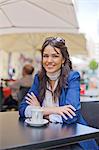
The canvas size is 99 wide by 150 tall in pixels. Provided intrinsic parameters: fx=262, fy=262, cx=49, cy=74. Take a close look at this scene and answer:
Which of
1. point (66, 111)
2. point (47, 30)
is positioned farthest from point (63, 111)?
point (47, 30)

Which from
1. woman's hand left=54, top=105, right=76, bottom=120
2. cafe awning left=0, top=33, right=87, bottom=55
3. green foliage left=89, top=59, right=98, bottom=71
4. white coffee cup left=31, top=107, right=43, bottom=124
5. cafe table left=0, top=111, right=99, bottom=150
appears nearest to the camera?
cafe table left=0, top=111, right=99, bottom=150

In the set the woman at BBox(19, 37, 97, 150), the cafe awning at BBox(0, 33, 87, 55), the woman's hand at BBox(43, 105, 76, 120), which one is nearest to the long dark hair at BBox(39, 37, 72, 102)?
the woman at BBox(19, 37, 97, 150)

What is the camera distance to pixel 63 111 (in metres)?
1.40

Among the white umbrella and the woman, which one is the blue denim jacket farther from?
the white umbrella

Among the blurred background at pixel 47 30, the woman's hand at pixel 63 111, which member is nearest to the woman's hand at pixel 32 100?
the woman's hand at pixel 63 111

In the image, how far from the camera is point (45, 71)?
1.65 metres

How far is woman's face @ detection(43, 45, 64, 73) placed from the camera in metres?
1.55

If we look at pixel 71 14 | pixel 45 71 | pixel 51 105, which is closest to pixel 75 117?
pixel 51 105

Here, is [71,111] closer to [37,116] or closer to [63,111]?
[63,111]

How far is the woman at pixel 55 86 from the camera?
150cm

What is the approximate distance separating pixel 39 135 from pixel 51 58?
22.1 inches

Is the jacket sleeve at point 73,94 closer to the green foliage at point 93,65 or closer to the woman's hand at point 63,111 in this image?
the woman's hand at point 63,111

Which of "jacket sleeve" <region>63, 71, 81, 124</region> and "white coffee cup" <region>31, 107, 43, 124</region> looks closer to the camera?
"white coffee cup" <region>31, 107, 43, 124</region>

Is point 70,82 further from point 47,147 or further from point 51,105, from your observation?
point 47,147
